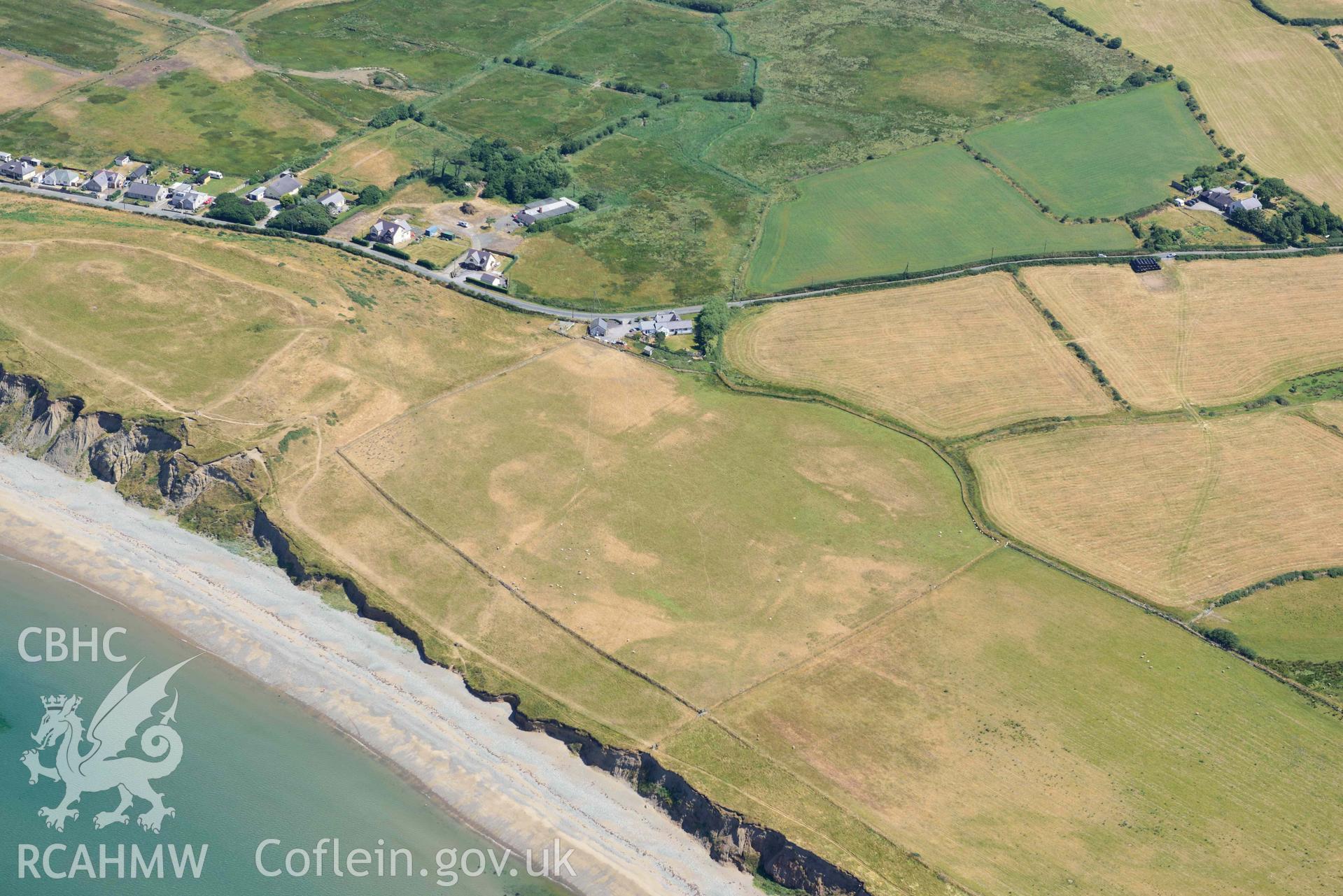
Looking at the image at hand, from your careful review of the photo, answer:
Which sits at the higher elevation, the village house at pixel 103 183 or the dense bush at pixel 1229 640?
the dense bush at pixel 1229 640

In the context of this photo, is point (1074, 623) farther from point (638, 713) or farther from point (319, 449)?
point (319, 449)

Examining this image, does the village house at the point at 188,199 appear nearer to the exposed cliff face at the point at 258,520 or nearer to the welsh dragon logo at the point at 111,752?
the exposed cliff face at the point at 258,520

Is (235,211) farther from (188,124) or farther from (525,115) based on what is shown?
(525,115)

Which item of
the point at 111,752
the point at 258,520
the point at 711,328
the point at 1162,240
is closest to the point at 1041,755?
the point at 711,328

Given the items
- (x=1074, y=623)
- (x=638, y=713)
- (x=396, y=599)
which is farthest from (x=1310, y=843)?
(x=396, y=599)

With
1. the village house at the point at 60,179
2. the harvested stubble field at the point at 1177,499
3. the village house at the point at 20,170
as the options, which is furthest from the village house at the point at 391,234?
the harvested stubble field at the point at 1177,499
